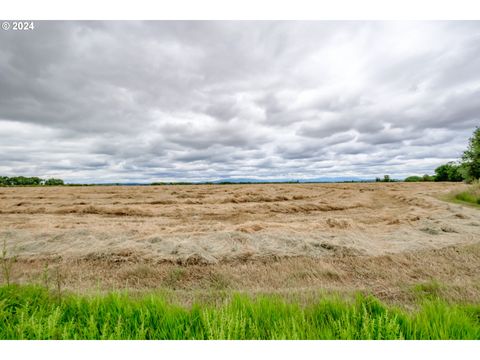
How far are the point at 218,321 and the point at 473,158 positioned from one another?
96.6ft

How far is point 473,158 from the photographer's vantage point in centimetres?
2147

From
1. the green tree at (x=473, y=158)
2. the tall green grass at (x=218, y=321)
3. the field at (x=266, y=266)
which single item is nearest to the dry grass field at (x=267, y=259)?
the field at (x=266, y=266)

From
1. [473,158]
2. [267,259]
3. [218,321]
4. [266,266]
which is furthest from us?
[473,158]

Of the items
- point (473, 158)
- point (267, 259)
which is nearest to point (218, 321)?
point (267, 259)

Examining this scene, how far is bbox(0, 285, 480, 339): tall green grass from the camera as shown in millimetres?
2402

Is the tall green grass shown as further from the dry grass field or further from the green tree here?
the green tree

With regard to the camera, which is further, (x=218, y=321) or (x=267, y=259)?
(x=267, y=259)

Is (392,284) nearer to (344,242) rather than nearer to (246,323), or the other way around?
(344,242)

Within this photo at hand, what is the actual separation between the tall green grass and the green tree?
1028 inches

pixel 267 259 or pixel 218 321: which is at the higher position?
pixel 218 321

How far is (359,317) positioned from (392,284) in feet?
7.61

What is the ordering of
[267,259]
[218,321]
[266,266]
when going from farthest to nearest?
[267,259], [266,266], [218,321]

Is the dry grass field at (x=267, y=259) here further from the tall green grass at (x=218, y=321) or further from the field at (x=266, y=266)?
the tall green grass at (x=218, y=321)

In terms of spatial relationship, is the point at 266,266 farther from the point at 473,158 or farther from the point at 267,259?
the point at 473,158
